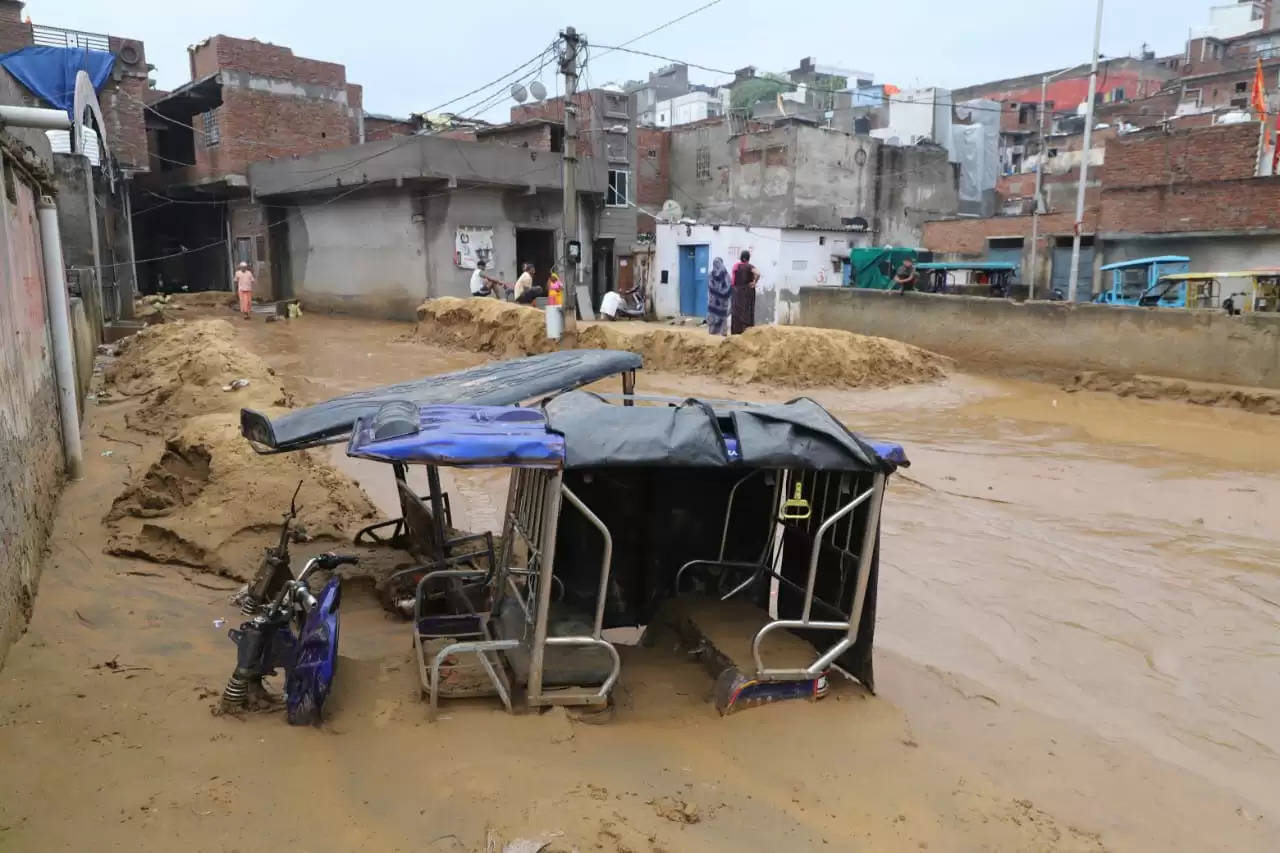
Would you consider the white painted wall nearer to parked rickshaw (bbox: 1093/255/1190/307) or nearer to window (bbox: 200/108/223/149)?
parked rickshaw (bbox: 1093/255/1190/307)

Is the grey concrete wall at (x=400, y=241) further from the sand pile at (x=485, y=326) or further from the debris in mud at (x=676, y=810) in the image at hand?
the debris in mud at (x=676, y=810)

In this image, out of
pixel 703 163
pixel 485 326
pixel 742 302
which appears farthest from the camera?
pixel 703 163

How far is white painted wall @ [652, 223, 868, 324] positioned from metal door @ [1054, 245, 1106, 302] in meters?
6.36

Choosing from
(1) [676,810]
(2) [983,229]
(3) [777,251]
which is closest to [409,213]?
(3) [777,251]

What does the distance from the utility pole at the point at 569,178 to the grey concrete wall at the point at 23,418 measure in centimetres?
1011

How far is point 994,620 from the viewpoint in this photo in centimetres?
659

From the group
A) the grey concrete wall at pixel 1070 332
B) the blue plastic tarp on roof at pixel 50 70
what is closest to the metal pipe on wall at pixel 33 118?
the grey concrete wall at pixel 1070 332

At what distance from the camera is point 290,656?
4.03 metres

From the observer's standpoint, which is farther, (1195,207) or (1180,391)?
(1195,207)

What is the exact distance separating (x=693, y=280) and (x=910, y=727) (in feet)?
79.6

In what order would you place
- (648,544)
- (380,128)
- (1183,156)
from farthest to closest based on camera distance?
(380,128) → (1183,156) → (648,544)

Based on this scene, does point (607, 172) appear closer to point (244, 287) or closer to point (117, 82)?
Answer: point (244, 287)

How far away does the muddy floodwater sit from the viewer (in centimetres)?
348

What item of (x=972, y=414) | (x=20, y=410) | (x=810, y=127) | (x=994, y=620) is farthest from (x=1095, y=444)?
(x=810, y=127)
